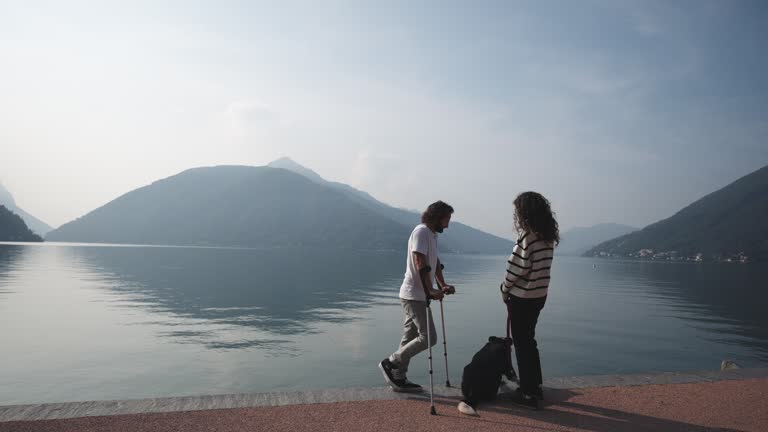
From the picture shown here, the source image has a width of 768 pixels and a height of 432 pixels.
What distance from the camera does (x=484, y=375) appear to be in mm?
6242

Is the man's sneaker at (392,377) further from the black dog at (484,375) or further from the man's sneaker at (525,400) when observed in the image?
the man's sneaker at (525,400)

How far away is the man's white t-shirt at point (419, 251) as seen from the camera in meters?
6.41

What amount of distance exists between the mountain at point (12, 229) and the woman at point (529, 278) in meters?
191

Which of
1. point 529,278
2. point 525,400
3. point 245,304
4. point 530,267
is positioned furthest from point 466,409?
point 245,304

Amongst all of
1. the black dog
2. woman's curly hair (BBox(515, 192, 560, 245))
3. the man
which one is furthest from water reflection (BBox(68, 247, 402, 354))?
woman's curly hair (BBox(515, 192, 560, 245))

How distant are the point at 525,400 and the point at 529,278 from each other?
159cm

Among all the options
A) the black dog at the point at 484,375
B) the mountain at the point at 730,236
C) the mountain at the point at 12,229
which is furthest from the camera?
the mountain at the point at 730,236

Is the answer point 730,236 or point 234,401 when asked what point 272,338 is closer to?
point 234,401

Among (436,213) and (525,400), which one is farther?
(436,213)

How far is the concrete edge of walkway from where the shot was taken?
5.50m

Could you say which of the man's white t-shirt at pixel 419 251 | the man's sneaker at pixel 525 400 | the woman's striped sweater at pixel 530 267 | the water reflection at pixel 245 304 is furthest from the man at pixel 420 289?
the water reflection at pixel 245 304

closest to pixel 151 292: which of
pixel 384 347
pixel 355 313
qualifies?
pixel 355 313

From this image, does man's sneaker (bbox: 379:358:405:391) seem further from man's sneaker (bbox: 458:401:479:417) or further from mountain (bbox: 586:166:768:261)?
mountain (bbox: 586:166:768:261)

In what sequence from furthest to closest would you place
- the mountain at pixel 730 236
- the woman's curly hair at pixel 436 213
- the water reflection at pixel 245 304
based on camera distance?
1. the mountain at pixel 730 236
2. the water reflection at pixel 245 304
3. the woman's curly hair at pixel 436 213
